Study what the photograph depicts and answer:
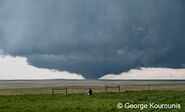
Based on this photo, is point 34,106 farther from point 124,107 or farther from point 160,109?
point 160,109

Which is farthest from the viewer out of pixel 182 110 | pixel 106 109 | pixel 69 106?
pixel 69 106

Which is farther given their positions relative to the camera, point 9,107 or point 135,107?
point 9,107

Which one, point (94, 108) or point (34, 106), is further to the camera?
point (34, 106)

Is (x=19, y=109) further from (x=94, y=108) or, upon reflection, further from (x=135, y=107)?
(x=135, y=107)

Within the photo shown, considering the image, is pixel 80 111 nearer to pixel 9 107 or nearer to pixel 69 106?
pixel 69 106

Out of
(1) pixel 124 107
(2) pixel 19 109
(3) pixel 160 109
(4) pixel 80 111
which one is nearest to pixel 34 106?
(2) pixel 19 109

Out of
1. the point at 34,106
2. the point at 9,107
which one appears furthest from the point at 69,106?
the point at 9,107

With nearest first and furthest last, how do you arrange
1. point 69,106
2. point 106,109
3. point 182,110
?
1. point 182,110
2. point 106,109
3. point 69,106

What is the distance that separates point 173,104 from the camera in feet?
117

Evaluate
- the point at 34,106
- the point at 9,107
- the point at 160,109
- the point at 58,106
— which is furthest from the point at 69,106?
the point at 160,109

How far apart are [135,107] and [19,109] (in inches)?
402

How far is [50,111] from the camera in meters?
34.3

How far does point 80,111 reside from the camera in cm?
3388

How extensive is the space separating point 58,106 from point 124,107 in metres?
6.18
